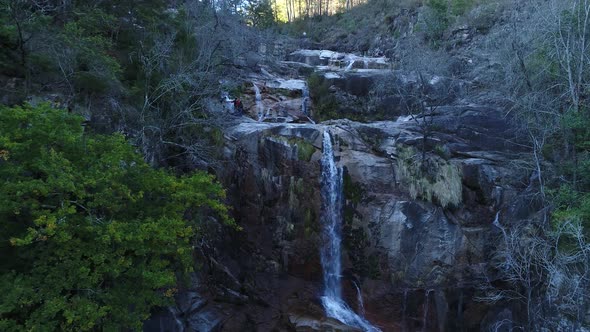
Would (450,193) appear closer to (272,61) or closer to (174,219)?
(174,219)

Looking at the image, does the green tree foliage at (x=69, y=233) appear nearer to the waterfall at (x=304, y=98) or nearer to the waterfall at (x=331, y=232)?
the waterfall at (x=331, y=232)

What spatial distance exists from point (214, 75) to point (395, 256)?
9.98m

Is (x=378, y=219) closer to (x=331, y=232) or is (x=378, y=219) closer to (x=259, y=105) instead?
(x=331, y=232)

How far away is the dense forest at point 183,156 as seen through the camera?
8070 mm

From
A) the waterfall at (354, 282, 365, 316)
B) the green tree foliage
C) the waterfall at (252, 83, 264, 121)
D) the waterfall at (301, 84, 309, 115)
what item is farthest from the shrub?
the green tree foliage

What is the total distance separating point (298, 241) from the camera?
51.2 feet

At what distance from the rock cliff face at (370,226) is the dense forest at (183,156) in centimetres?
12

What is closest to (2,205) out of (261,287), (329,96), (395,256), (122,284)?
(122,284)

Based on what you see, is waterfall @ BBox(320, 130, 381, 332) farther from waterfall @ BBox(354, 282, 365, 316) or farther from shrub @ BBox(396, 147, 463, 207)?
shrub @ BBox(396, 147, 463, 207)

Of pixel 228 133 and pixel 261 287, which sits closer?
pixel 261 287

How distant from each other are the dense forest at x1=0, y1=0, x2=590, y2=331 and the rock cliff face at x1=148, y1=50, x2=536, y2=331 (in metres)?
0.12

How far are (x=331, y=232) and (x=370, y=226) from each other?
4.88 feet

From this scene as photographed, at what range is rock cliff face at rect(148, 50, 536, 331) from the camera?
14344mm

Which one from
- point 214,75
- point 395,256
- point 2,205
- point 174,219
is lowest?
point 395,256
